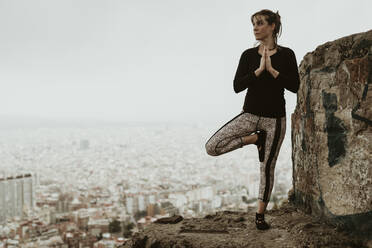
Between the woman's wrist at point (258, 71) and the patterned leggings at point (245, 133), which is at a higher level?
the woman's wrist at point (258, 71)

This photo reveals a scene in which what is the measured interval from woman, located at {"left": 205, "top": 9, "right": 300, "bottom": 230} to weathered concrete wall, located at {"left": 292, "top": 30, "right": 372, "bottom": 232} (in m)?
0.46

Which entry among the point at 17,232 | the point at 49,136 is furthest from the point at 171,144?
the point at 17,232

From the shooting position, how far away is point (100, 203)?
49.5ft

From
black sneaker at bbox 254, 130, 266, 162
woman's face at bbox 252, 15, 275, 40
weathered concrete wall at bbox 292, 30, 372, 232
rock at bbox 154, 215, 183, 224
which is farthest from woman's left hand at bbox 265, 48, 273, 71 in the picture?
rock at bbox 154, 215, 183, 224

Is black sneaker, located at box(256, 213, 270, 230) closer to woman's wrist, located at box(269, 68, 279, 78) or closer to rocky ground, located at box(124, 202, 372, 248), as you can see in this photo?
rocky ground, located at box(124, 202, 372, 248)

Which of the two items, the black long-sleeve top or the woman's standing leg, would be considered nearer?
the black long-sleeve top

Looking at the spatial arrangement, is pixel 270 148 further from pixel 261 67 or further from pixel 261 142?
pixel 261 67

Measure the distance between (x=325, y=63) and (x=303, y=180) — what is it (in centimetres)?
128

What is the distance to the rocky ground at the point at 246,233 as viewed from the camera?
284 cm

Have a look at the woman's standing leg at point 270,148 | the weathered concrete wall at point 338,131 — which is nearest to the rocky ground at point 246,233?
the weathered concrete wall at point 338,131

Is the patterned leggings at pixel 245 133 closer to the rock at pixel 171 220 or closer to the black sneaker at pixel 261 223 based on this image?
the black sneaker at pixel 261 223

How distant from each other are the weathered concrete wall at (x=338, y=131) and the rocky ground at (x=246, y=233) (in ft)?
0.49

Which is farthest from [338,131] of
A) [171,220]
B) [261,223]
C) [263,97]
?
[171,220]

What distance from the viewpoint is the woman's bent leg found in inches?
116
